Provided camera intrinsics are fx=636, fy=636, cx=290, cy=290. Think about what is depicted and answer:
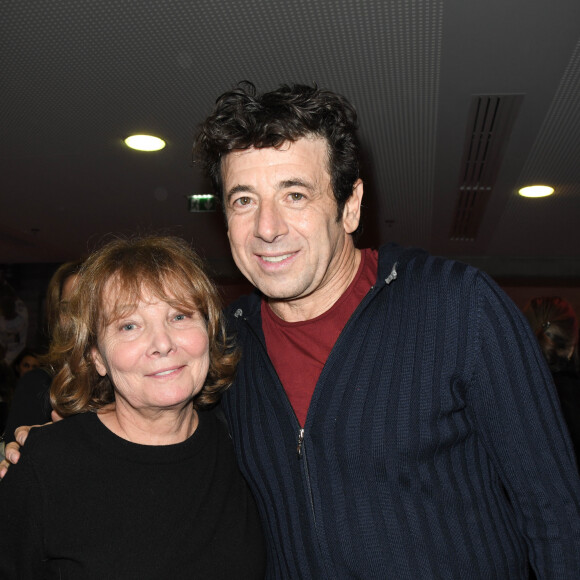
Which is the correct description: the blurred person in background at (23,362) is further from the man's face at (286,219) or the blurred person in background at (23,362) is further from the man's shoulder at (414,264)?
the man's shoulder at (414,264)

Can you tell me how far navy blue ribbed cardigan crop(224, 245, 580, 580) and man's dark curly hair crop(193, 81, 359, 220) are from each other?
418mm

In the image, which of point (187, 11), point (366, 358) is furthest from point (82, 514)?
point (187, 11)

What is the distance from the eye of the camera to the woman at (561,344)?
2.92 m

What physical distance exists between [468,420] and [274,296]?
600 mm

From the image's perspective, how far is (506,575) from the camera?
152 cm

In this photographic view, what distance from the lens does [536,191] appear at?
6406 mm

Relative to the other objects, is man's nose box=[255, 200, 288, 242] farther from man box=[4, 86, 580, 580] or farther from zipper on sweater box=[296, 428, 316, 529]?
zipper on sweater box=[296, 428, 316, 529]

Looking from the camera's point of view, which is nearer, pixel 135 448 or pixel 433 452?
pixel 433 452

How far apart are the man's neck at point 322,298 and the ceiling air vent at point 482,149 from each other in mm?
2861

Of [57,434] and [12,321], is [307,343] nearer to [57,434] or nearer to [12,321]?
[57,434]

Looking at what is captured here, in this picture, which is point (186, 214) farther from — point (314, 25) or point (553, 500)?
point (553, 500)

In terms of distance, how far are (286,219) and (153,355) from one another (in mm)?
511

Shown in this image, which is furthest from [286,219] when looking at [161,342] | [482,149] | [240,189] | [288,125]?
[482,149]

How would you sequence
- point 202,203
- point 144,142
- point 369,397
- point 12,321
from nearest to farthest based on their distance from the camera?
1. point 369,397
2. point 144,142
3. point 202,203
4. point 12,321
